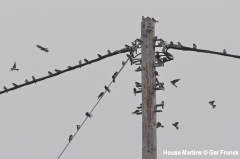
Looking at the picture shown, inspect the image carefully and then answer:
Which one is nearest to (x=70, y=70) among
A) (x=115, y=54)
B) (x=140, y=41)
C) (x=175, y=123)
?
(x=115, y=54)

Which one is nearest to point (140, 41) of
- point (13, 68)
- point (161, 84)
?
point (161, 84)

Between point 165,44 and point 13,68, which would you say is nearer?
point 165,44

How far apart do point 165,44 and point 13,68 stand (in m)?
3.34

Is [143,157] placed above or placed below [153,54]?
below

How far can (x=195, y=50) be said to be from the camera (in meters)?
9.95

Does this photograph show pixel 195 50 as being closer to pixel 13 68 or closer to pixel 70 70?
pixel 70 70

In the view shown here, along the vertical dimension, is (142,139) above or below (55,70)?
below

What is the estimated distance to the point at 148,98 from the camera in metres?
9.23

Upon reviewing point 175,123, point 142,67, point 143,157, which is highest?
point 142,67

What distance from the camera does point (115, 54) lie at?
1018 cm

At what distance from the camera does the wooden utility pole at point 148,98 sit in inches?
360

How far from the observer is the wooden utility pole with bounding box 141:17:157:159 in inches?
360

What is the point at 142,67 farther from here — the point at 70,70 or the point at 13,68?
the point at 13,68

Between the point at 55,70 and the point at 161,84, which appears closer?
the point at 161,84
